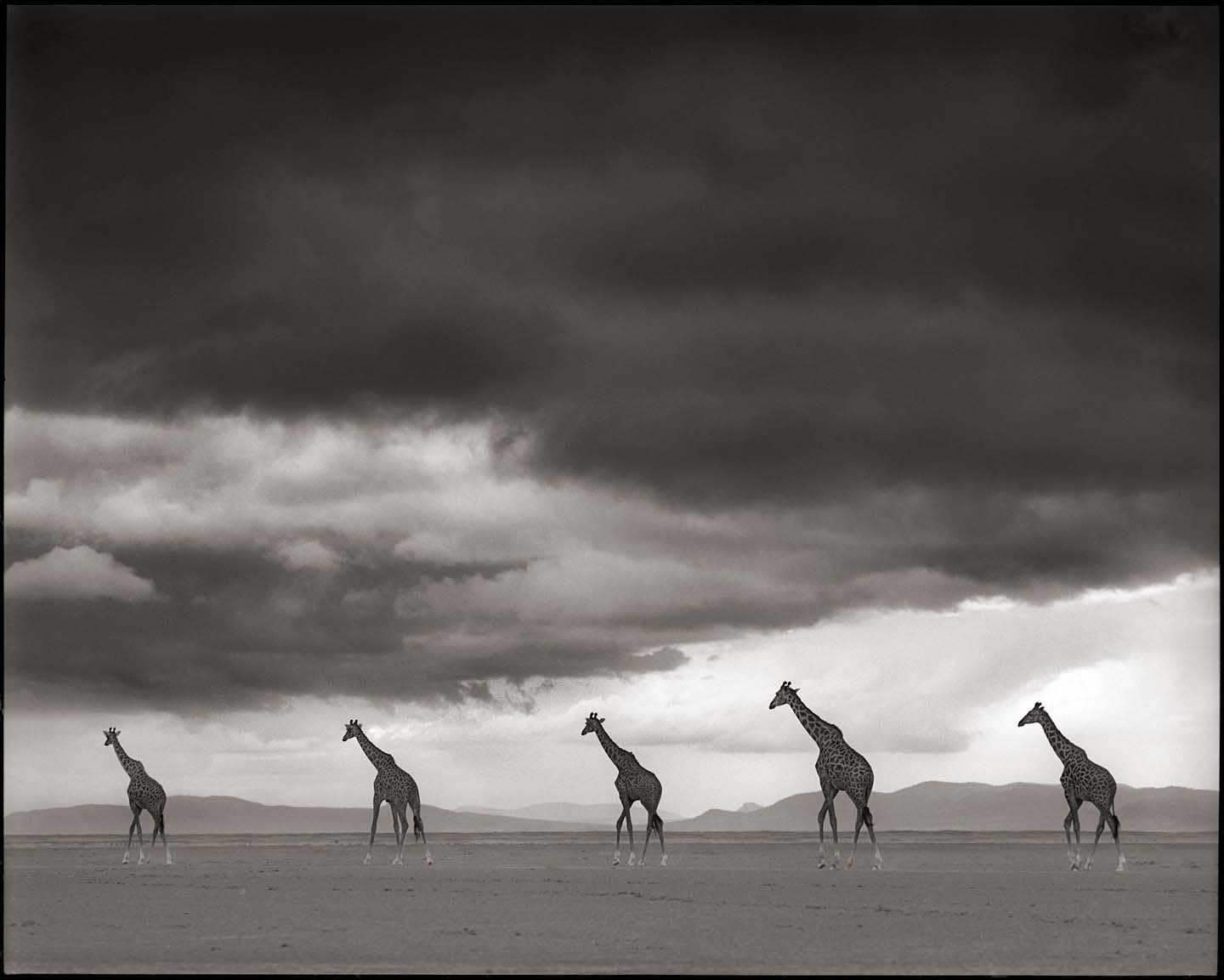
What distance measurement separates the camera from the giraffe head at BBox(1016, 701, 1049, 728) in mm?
39406

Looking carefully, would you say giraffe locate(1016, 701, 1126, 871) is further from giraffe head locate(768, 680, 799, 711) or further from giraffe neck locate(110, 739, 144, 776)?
giraffe neck locate(110, 739, 144, 776)

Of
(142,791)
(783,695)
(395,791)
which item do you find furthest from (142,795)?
(783,695)

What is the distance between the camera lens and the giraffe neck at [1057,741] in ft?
126

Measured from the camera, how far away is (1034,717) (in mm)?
39500

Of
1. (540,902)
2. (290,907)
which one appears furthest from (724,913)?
(290,907)

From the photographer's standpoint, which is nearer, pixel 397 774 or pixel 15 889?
pixel 15 889

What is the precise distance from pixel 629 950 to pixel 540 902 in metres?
8.03

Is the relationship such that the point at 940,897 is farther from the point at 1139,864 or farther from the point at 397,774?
the point at 397,774

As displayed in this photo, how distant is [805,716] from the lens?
3869 centimetres

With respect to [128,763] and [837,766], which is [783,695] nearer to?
[837,766]

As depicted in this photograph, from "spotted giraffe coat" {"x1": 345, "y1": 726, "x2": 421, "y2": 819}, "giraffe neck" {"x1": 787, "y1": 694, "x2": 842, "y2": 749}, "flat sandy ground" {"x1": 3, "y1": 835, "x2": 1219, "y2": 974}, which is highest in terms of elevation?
"giraffe neck" {"x1": 787, "y1": 694, "x2": 842, "y2": 749}

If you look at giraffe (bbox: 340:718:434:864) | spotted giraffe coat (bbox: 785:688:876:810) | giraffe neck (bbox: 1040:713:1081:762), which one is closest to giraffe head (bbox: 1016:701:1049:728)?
giraffe neck (bbox: 1040:713:1081:762)

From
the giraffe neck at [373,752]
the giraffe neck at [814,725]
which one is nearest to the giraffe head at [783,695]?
the giraffe neck at [814,725]

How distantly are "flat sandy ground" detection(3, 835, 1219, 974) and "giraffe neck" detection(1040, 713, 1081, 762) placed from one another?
10.2 feet
